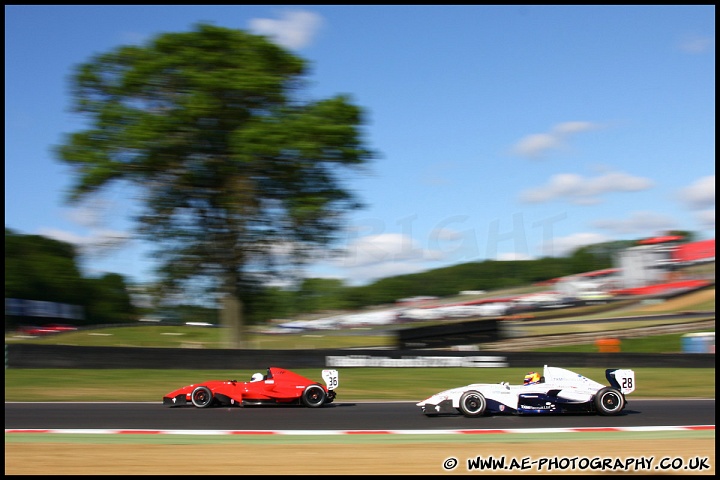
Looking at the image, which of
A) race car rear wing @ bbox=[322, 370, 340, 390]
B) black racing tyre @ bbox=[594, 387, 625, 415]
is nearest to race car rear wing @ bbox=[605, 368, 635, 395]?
black racing tyre @ bbox=[594, 387, 625, 415]

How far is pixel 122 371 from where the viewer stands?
605 inches

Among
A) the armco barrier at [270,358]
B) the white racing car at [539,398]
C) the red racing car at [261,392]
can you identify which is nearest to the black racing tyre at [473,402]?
the white racing car at [539,398]

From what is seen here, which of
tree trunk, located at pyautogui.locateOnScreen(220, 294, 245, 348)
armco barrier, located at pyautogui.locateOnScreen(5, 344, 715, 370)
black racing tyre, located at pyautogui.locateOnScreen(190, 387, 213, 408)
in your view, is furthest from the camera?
tree trunk, located at pyautogui.locateOnScreen(220, 294, 245, 348)

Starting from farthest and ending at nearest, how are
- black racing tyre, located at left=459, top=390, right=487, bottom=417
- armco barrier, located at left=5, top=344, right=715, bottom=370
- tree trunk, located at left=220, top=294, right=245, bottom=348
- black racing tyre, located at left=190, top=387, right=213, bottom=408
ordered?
1. tree trunk, located at left=220, top=294, right=245, bottom=348
2. armco barrier, located at left=5, top=344, right=715, bottom=370
3. black racing tyre, located at left=190, top=387, right=213, bottom=408
4. black racing tyre, located at left=459, top=390, right=487, bottom=417

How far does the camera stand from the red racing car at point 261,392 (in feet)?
35.4

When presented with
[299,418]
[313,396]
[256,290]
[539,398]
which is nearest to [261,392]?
[313,396]

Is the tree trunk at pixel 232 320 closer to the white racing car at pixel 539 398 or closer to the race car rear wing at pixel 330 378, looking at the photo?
the race car rear wing at pixel 330 378

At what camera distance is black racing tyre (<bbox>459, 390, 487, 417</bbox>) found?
9.48 meters

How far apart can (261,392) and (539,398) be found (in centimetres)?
414

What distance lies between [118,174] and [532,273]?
35.9 meters

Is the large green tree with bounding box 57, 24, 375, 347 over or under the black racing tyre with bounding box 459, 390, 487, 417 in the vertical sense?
over

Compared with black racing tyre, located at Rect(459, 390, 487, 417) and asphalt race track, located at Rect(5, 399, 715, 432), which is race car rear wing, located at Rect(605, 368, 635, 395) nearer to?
asphalt race track, located at Rect(5, 399, 715, 432)

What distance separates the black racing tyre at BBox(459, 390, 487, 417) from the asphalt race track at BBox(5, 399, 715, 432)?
12 centimetres

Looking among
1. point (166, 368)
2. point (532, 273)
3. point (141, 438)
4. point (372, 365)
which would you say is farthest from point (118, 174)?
point (532, 273)
